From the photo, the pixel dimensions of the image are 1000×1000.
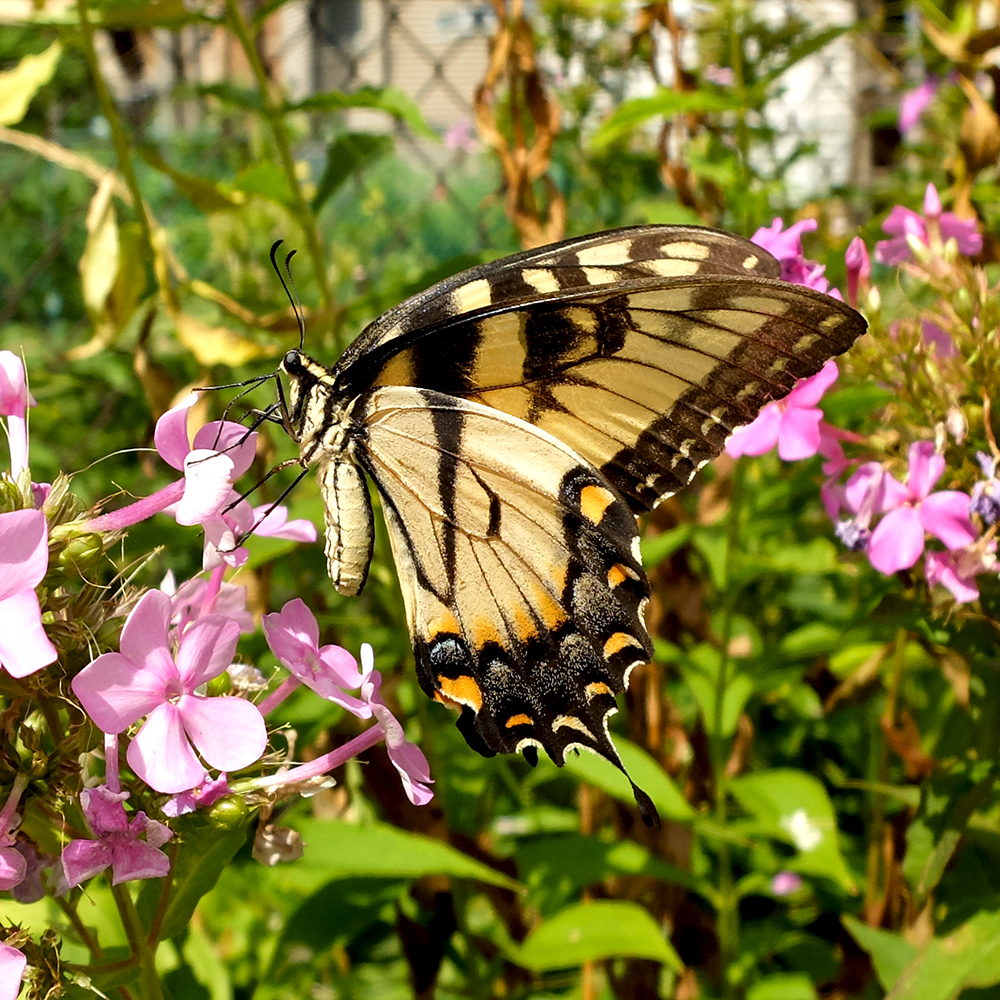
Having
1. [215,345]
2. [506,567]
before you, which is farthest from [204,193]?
[506,567]

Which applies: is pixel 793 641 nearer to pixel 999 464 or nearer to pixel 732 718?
pixel 732 718

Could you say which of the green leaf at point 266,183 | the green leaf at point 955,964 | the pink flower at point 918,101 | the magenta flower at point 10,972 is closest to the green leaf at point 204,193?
the green leaf at point 266,183

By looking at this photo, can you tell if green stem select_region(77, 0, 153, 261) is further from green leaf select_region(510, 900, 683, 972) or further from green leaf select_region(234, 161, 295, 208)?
green leaf select_region(510, 900, 683, 972)

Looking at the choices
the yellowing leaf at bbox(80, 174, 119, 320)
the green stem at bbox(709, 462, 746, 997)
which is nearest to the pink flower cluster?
the green stem at bbox(709, 462, 746, 997)

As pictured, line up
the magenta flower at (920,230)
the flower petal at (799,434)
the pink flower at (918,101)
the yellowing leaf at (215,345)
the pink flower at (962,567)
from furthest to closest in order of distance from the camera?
the pink flower at (918,101), the yellowing leaf at (215,345), the magenta flower at (920,230), the flower petal at (799,434), the pink flower at (962,567)

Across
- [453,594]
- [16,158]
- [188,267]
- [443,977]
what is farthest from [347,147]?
[16,158]

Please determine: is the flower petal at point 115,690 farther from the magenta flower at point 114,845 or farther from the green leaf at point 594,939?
the green leaf at point 594,939

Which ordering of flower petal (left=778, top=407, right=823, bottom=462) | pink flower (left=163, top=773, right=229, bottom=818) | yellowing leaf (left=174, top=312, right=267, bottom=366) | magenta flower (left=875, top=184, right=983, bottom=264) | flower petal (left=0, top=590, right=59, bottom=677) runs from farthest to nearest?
yellowing leaf (left=174, top=312, right=267, bottom=366) → magenta flower (left=875, top=184, right=983, bottom=264) → flower petal (left=778, top=407, right=823, bottom=462) → pink flower (left=163, top=773, right=229, bottom=818) → flower petal (left=0, top=590, right=59, bottom=677)
